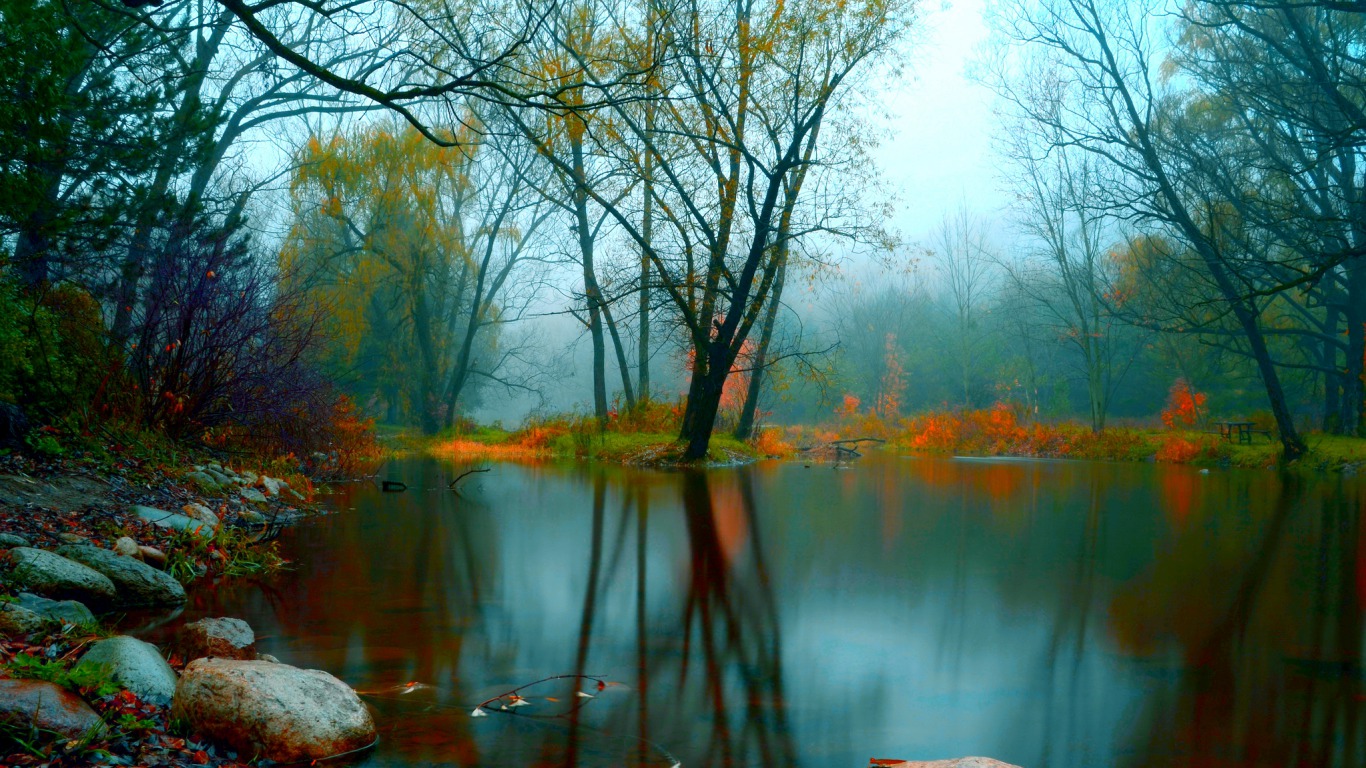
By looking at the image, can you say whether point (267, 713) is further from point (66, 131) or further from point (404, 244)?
point (404, 244)

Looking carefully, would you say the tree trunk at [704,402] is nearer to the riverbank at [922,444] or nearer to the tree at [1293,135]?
the riverbank at [922,444]

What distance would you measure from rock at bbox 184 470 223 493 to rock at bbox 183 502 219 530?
1098mm

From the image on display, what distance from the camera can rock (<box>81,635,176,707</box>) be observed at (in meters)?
3.09

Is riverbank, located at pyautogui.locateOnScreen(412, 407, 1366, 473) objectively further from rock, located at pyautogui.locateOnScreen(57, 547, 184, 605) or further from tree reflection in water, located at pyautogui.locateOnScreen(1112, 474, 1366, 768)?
rock, located at pyautogui.locateOnScreen(57, 547, 184, 605)

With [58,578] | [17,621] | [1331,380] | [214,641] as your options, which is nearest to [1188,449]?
[1331,380]

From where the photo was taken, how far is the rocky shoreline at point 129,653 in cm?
264

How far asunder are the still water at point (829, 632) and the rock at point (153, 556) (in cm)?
59

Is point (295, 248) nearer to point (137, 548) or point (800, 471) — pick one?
point (800, 471)

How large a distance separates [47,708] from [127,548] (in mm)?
3371

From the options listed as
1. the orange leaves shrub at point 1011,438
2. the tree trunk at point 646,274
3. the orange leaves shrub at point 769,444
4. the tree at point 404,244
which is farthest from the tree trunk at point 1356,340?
the tree at point 404,244

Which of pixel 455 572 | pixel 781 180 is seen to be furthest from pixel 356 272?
pixel 455 572

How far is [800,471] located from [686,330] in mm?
3439

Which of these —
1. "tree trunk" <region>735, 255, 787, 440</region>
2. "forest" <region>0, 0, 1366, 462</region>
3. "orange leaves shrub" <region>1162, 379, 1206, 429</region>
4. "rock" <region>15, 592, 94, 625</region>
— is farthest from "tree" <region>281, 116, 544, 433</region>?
"orange leaves shrub" <region>1162, 379, 1206, 429</region>

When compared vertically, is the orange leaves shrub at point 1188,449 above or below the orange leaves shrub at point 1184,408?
below
